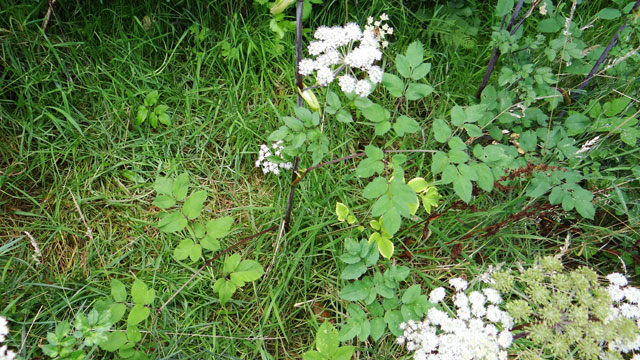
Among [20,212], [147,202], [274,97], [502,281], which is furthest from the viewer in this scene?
[274,97]

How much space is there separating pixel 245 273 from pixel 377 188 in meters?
0.63

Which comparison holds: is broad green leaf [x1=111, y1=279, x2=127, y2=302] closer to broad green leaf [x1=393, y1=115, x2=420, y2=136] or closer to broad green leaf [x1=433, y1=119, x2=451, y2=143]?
broad green leaf [x1=393, y1=115, x2=420, y2=136]

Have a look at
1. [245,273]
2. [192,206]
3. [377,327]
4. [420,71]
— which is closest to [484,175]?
[420,71]

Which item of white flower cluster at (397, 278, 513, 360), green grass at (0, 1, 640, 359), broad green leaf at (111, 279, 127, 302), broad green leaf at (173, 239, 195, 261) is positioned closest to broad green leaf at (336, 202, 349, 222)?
green grass at (0, 1, 640, 359)

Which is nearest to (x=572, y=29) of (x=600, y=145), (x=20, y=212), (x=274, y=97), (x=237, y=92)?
(x=600, y=145)

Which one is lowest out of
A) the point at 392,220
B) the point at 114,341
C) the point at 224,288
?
the point at 114,341

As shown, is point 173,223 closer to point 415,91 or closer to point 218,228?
point 218,228

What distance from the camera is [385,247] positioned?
1.68 metres

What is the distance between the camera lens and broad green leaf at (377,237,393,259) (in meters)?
1.68

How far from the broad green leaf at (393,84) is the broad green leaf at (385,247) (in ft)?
2.09

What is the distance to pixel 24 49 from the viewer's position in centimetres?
206

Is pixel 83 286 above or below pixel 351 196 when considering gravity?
below

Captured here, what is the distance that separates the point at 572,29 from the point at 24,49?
8.92 ft

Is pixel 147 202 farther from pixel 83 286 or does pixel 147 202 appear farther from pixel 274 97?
pixel 274 97
